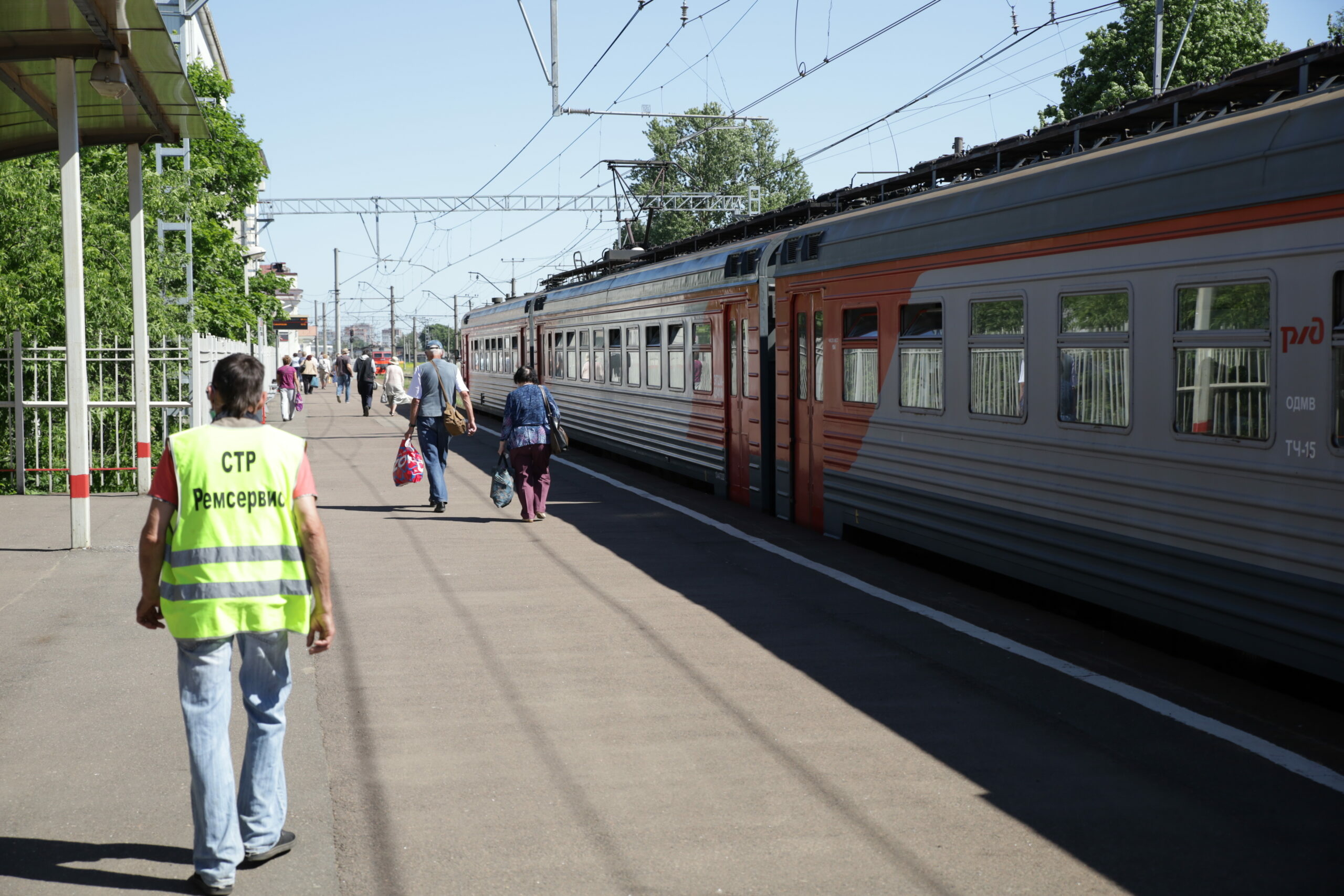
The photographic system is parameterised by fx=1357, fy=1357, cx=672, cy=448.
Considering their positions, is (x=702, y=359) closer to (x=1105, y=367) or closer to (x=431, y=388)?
(x=431, y=388)

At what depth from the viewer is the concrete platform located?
4.54 m

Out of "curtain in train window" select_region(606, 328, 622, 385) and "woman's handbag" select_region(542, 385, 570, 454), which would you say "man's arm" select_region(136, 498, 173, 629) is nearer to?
"woman's handbag" select_region(542, 385, 570, 454)

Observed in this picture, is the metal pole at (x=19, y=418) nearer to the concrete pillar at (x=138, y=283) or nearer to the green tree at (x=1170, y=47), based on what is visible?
the concrete pillar at (x=138, y=283)

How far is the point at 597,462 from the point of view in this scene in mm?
21328

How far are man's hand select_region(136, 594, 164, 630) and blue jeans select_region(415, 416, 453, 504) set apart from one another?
974 centimetres

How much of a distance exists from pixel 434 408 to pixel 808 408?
420 centimetres

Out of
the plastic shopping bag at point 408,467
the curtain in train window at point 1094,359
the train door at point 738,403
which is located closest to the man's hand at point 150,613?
the curtain in train window at point 1094,359

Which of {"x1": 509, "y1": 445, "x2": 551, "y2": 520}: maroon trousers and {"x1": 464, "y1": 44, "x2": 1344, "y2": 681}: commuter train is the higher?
{"x1": 464, "y1": 44, "x2": 1344, "y2": 681}: commuter train

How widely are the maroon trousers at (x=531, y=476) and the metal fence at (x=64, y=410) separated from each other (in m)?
3.52

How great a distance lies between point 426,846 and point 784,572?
228 inches

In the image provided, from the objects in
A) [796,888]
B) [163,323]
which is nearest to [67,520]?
[163,323]

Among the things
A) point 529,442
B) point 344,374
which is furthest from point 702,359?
point 344,374

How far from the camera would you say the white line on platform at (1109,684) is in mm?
5465

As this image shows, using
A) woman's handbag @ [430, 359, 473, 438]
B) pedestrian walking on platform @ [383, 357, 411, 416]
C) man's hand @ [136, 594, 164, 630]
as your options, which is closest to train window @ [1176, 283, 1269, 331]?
man's hand @ [136, 594, 164, 630]
